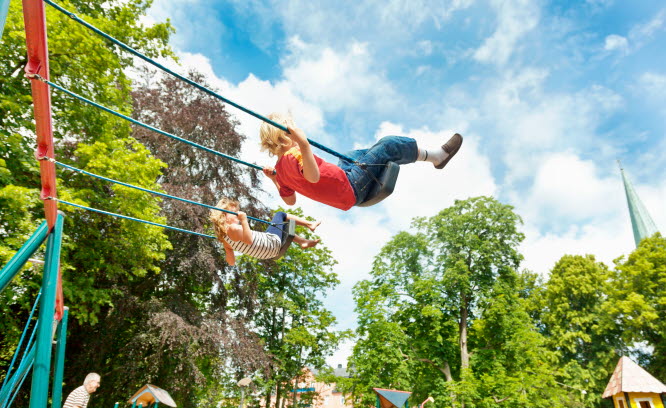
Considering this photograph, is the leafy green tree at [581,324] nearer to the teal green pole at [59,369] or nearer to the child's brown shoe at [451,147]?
the child's brown shoe at [451,147]

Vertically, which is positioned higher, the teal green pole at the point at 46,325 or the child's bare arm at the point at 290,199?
the child's bare arm at the point at 290,199

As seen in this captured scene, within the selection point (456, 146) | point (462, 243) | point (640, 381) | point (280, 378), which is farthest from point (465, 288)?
point (456, 146)

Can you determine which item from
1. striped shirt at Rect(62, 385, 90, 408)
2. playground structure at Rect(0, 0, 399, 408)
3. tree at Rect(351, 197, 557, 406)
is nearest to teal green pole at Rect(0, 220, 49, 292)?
playground structure at Rect(0, 0, 399, 408)

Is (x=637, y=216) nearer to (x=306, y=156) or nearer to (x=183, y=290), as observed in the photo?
(x=183, y=290)

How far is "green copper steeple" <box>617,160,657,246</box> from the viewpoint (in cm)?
3900

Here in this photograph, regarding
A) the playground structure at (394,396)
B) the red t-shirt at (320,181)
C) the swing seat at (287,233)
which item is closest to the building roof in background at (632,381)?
the playground structure at (394,396)

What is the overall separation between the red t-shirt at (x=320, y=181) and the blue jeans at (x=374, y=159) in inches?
4.1

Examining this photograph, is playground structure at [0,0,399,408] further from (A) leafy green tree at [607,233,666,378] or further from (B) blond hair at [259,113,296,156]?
(A) leafy green tree at [607,233,666,378]

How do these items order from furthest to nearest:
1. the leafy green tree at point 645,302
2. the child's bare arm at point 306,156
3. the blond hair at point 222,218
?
the leafy green tree at point 645,302
the blond hair at point 222,218
the child's bare arm at point 306,156

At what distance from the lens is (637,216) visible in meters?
40.1

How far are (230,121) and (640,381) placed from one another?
17189 mm

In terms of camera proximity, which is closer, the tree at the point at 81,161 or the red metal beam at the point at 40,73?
the red metal beam at the point at 40,73

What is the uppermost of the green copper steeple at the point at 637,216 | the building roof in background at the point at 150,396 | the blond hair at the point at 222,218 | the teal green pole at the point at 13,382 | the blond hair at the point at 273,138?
the green copper steeple at the point at 637,216

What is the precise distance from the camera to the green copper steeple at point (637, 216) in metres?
39.0
